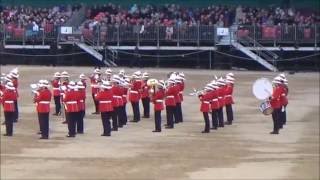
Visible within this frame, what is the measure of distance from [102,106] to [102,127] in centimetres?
189

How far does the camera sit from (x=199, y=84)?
130 feet

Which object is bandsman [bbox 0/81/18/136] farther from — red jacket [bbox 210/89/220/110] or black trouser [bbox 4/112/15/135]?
red jacket [bbox 210/89/220/110]

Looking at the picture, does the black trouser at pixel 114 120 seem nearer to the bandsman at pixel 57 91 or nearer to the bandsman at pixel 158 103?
the bandsman at pixel 158 103

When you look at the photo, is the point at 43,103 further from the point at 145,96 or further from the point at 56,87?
the point at 145,96

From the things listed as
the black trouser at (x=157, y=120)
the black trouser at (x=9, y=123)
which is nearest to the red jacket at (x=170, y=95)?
the black trouser at (x=157, y=120)

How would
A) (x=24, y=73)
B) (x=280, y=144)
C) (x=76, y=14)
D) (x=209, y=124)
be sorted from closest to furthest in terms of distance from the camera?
(x=280, y=144)
(x=209, y=124)
(x=24, y=73)
(x=76, y=14)

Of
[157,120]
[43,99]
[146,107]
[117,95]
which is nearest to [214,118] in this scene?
[157,120]

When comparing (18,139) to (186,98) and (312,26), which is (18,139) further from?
(312,26)

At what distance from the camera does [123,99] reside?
26109mm

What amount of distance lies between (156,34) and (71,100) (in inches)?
955

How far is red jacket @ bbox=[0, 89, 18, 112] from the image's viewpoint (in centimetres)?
2433

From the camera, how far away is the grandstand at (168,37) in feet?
155

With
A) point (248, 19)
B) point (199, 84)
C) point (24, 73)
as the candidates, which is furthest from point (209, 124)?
point (248, 19)

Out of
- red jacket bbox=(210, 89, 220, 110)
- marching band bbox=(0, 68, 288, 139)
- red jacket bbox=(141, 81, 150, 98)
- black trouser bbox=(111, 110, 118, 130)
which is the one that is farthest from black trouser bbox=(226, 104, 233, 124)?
black trouser bbox=(111, 110, 118, 130)
